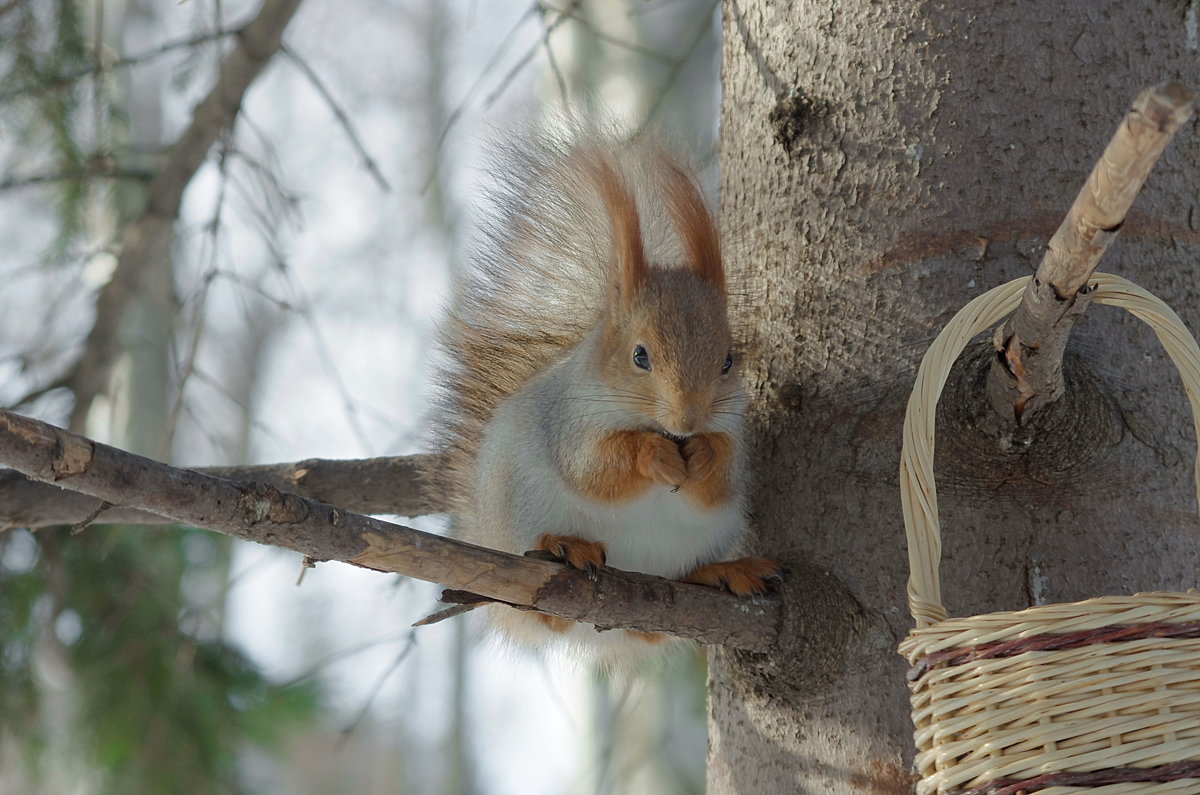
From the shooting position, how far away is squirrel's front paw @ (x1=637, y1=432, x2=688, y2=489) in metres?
1.34

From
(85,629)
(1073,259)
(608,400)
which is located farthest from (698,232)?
(85,629)

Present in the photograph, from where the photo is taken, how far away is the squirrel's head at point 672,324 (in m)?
1.40

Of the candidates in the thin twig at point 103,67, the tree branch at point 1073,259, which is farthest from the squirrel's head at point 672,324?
the thin twig at point 103,67

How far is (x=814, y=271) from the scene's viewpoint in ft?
4.23

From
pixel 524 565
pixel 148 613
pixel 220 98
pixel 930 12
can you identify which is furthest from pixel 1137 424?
pixel 148 613

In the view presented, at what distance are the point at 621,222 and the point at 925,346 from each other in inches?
18.5

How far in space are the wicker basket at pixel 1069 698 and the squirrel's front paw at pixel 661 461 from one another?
0.47 meters

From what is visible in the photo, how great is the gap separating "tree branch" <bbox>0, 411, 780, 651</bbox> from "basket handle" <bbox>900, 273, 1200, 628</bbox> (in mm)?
271

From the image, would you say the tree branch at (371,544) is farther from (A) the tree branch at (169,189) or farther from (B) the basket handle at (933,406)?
(A) the tree branch at (169,189)

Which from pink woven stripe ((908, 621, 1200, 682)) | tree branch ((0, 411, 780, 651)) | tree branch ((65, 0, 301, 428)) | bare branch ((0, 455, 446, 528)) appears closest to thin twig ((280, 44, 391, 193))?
tree branch ((65, 0, 301, 428))

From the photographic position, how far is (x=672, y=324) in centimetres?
144

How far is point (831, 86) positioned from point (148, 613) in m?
1.45

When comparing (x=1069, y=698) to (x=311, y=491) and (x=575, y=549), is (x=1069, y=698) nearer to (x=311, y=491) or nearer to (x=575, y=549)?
(x=575, y=549)

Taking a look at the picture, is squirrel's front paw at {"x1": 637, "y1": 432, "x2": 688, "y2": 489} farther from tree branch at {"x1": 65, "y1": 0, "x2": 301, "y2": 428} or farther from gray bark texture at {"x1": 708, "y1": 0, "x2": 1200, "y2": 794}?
tree branch at {"x1": 65, "y1": 0, "x2": 301, "y2": 428}
